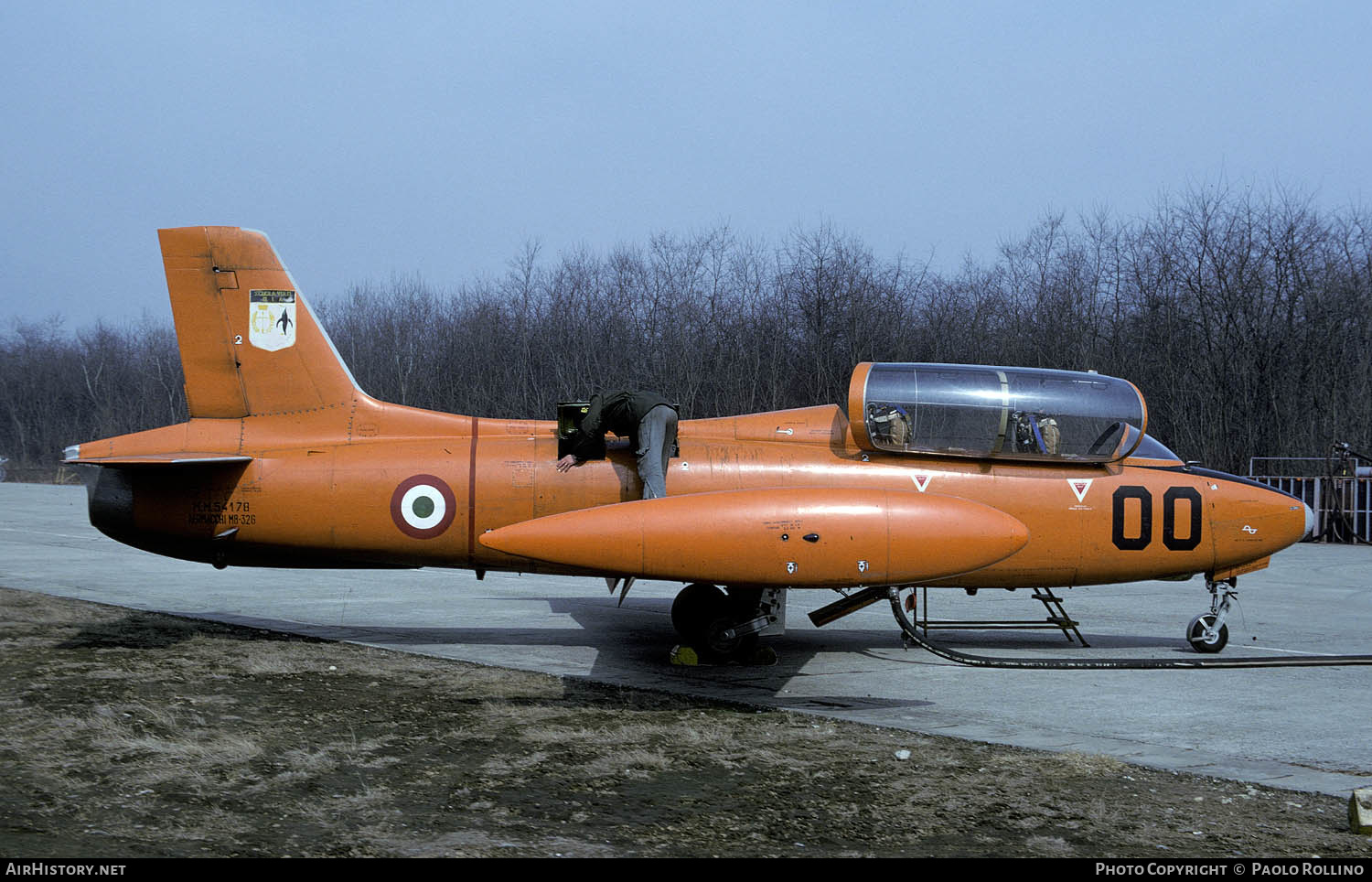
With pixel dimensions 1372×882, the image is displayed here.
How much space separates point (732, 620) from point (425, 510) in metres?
2.87

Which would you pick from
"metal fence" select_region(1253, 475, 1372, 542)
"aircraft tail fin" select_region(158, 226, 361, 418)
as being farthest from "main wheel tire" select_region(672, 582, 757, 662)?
"metal fence" select_region(1253, 475, 1372, 542)

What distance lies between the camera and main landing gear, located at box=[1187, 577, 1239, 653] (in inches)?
434

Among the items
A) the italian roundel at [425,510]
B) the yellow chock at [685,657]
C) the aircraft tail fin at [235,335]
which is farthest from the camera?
the aircraft tail fin at [235,335]

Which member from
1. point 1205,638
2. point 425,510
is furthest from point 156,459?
point 1205,638

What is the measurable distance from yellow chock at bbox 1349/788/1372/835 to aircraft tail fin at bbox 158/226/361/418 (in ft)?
27.5

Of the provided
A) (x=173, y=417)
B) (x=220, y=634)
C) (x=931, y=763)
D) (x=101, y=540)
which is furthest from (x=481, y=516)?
(x=173, y=417)

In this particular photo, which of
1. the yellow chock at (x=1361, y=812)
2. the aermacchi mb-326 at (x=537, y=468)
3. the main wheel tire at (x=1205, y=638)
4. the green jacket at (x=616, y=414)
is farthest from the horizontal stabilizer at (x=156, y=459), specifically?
the main wheel tire at (x=1205, y=638)

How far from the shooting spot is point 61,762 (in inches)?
260

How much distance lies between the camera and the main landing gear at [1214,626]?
11.0 metres

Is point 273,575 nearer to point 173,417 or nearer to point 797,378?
point 797,378

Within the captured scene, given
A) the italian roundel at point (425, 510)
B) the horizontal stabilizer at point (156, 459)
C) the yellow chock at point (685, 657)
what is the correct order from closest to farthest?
the horizontal stabilizer at point (156, 459)
the italian roundel at point (425, 510)
the yellow chock at point (685, 657)

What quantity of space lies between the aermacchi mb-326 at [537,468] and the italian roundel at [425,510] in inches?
0.7

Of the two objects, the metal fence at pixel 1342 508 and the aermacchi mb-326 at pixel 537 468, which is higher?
the aermacchi mb-326 at pixel 537 468

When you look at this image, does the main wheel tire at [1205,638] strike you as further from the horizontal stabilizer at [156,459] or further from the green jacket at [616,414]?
the horizontal stabilizer at [156,459]
